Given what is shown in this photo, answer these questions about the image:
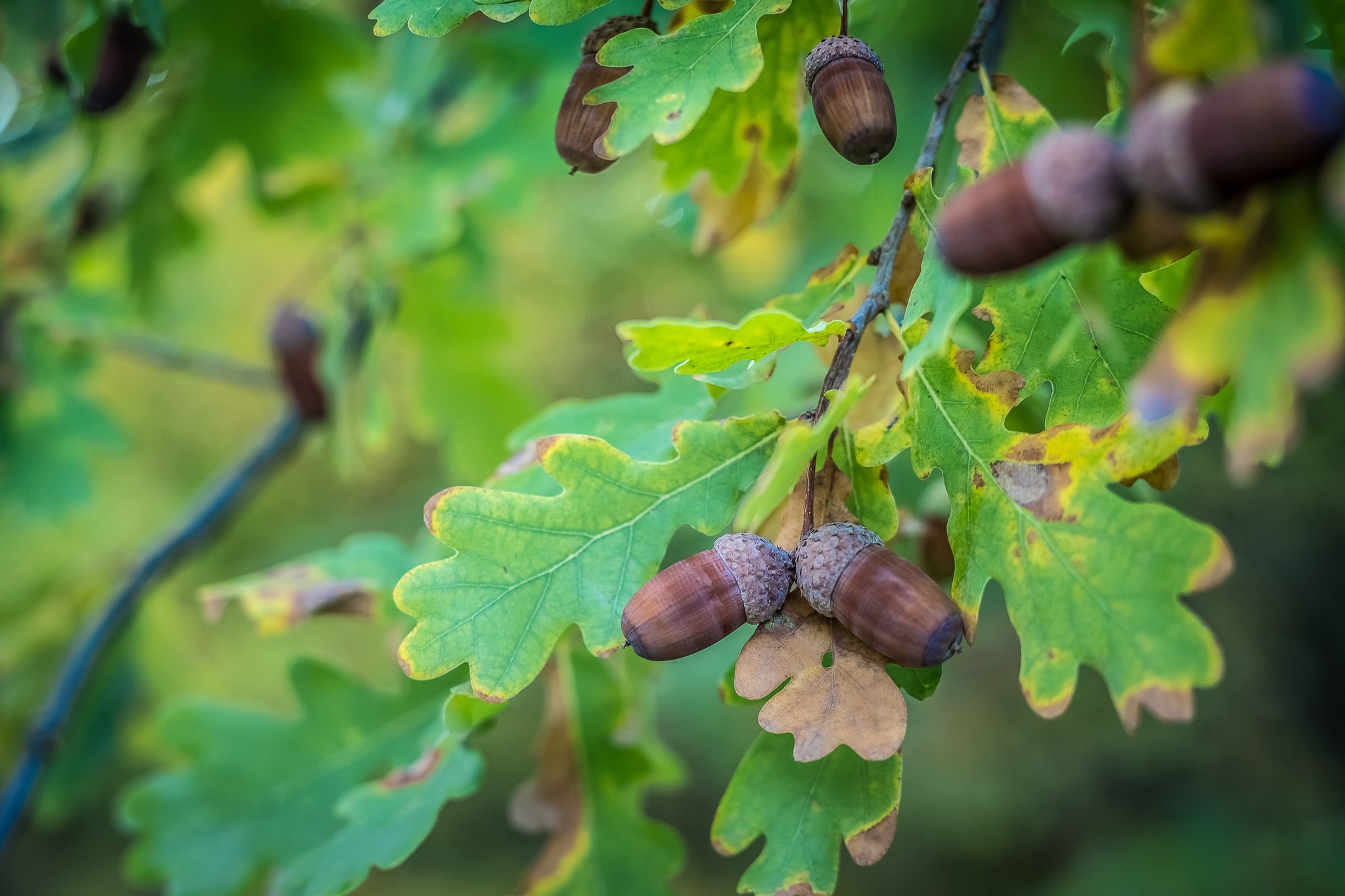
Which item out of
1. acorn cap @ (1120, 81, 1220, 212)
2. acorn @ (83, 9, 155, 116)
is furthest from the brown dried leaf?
acorn @ (83, 9, 155, 116)

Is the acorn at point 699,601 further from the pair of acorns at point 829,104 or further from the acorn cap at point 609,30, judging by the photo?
the acorn cap at point 609,30

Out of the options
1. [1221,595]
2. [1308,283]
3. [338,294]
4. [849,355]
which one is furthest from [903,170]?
[1221,595]

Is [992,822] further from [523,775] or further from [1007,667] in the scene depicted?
[523,775]

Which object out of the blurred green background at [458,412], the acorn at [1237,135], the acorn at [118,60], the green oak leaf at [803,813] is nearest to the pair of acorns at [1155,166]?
the acorn at [1237,135]

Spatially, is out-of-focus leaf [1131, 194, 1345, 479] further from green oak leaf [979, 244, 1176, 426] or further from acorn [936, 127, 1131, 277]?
green oak leaf [979, 244, 1176, 426]

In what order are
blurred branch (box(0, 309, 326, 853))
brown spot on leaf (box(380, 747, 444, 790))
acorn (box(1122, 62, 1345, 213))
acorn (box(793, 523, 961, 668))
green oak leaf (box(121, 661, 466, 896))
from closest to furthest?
acorn (box(1122, 62, 1345, 213)) → acorn (box(793, 523, 961, 668)) → brown spot on leaf (box(380, 747, 444, 790)) → green oak leaf (box(121, 661, 466, 896)) → blurred branch (box(0, 309, 326, 853))
